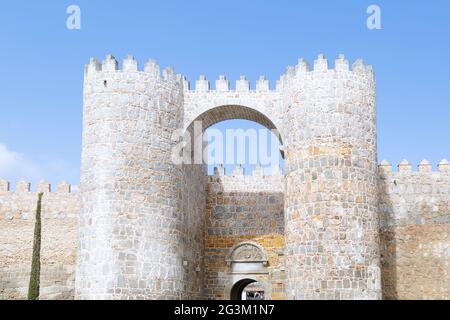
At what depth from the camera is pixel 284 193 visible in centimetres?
2023

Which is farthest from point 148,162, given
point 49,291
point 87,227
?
point 49,291

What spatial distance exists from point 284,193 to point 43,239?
10.1m

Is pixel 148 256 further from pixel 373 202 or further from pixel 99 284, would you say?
pixel 373 202

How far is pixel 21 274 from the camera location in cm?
2584

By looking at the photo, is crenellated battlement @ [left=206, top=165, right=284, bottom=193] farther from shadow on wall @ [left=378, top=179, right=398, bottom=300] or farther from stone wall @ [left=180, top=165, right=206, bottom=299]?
shadow on wall @ [left=378, top=179, right=398, bottom=300]

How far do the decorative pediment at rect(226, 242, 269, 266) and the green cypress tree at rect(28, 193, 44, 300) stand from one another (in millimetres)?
6880

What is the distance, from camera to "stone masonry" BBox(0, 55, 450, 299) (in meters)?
18.7

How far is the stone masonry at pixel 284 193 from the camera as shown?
18.7 meters

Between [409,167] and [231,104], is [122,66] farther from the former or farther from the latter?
[409,167]

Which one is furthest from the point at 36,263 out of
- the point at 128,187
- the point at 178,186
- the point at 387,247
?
the point at 387,247

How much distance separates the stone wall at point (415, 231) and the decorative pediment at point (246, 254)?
385 centimetres

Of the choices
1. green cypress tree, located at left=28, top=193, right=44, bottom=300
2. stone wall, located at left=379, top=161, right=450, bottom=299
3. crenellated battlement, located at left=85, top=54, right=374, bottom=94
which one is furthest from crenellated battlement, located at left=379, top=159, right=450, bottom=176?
green cypress tree, located at left=28, top=193, right=44, bottom=300

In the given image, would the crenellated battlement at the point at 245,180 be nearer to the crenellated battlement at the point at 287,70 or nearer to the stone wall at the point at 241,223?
the stone wall at the point at 241,223

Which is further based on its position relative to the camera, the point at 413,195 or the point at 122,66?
the point at 413,195
